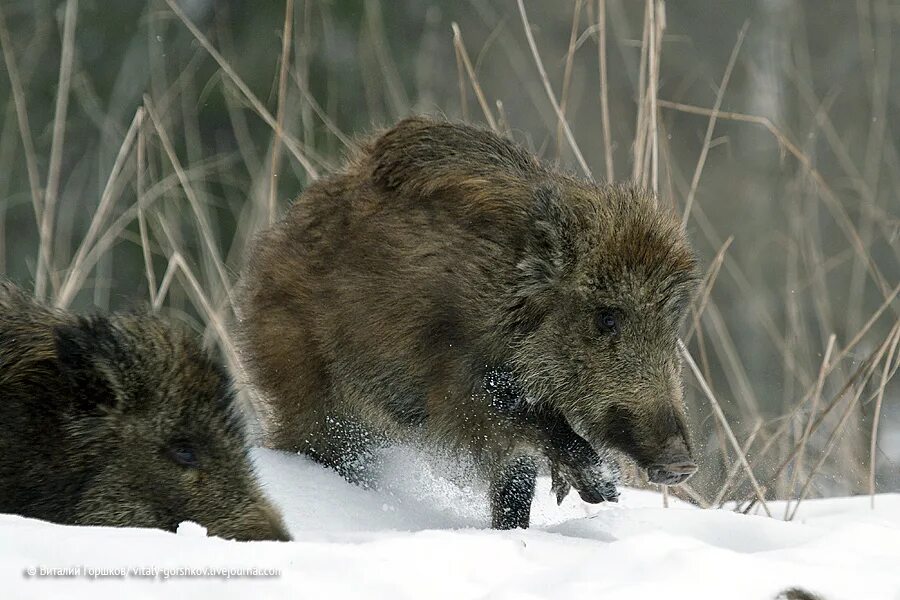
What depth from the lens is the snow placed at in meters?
2.35

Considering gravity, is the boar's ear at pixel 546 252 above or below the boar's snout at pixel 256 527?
above

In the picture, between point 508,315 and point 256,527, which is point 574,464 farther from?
point 256,527

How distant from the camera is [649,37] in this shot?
5.32m

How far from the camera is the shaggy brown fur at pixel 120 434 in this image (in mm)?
3344

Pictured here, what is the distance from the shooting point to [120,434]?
11.4ft

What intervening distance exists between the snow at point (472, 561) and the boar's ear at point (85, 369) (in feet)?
2.08

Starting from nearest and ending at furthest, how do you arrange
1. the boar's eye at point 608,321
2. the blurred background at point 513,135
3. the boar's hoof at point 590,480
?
the boar's hoof at point 590,480
the boar's eye at point 608,321
the blurred background at point 513,135

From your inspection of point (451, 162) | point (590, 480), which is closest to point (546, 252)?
point (451, 162)

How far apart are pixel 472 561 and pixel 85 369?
1.32 meters

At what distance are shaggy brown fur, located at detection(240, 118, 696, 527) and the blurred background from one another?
787 millimetres

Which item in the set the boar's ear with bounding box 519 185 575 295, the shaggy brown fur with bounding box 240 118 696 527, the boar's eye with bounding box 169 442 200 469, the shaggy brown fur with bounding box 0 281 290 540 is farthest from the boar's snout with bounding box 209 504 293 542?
the boar's ear with bounding box 519 185 575 295

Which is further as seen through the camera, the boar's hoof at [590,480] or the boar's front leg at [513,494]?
the boar's front leg at [513,494]

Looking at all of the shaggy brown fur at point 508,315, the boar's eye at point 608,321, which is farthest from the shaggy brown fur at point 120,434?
the boar's eye at point 608,321

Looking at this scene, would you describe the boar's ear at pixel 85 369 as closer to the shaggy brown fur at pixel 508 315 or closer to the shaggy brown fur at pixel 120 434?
the shaggy brown fur at pixel 120 434
